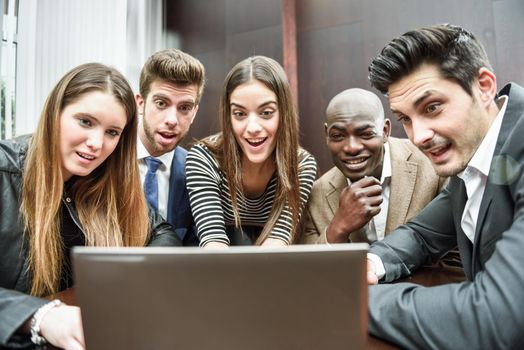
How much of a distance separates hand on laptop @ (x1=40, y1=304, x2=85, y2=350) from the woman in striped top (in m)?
0.82

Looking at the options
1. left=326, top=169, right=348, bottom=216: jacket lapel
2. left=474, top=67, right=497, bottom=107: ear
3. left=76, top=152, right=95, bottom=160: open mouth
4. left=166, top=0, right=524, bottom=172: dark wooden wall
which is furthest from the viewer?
left=166, top=0, right=524, bottom=172: dark wooden wall

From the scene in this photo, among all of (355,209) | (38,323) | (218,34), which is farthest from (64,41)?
(38,323)

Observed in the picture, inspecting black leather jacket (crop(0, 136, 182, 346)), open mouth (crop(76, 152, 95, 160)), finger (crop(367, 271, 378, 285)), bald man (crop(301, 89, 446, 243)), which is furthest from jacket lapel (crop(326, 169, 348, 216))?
black leather jacket (crop(0, 136, 182, 346))

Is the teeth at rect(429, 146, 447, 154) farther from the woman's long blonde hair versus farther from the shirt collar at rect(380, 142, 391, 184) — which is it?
the woman's long blonde hair

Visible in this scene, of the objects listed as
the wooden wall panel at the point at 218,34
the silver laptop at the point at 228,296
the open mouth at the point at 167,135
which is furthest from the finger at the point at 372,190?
the wooden wall panel at the point at 218,34

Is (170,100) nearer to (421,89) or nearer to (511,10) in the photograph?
(421,89)

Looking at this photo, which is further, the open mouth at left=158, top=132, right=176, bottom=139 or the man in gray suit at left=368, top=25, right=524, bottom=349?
the open mouth at left=158, top=132, right=176, bottom=139

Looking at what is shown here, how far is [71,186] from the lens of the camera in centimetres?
143

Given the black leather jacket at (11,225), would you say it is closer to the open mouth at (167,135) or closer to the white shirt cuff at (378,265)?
the open mouth at (167,135)

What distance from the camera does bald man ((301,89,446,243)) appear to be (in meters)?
1.83

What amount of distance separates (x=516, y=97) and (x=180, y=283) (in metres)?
0.94

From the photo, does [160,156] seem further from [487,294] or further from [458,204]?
[487,294]

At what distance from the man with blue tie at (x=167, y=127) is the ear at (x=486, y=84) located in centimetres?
139

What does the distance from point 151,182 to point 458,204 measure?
4.82 feet
